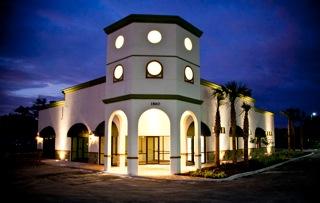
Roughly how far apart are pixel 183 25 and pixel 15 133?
175 feet

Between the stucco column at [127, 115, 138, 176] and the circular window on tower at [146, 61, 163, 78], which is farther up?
the circular window on tower at [146, 61, 163, 78]

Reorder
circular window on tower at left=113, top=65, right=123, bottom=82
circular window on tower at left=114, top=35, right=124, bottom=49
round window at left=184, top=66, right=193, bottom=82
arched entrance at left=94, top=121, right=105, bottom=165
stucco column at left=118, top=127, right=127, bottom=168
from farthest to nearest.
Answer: arched entrance at left=94, top=121, right=105, bottom=165 → stucco column at left=118, top=127, right=127, bottom=168 → round window at left=184, top=66, right=193, bottom=82 → circular window on tower at left=114, top=35, right=124, bottom=49 → circular window on tower at left=113, top=65, right=123, bottom=82

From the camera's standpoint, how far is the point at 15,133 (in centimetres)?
6356

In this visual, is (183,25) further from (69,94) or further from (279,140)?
(279,140)

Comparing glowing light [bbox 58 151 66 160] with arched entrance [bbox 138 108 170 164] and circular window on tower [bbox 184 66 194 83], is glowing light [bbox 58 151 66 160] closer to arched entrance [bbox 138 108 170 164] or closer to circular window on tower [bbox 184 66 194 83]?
arched entrance [bbox 138 108 170 164]

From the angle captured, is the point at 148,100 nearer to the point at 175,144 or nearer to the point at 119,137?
the point at 175,144

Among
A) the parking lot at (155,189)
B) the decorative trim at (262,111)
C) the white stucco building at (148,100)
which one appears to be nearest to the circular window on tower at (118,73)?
the white stucco building at (148,100)

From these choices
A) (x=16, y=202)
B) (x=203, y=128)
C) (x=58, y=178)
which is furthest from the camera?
(x=203, y=128)

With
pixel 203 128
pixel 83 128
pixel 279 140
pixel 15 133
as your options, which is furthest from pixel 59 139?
pixel 279 140

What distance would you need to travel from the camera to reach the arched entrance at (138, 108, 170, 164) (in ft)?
92.6

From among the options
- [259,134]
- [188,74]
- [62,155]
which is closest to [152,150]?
[188,74]

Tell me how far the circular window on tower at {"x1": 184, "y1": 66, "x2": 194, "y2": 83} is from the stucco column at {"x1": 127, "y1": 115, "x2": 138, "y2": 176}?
539cm

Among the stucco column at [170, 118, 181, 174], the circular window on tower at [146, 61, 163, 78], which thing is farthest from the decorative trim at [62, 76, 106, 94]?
the stucco column at [170, 118, 181, 174]

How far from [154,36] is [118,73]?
399cm
